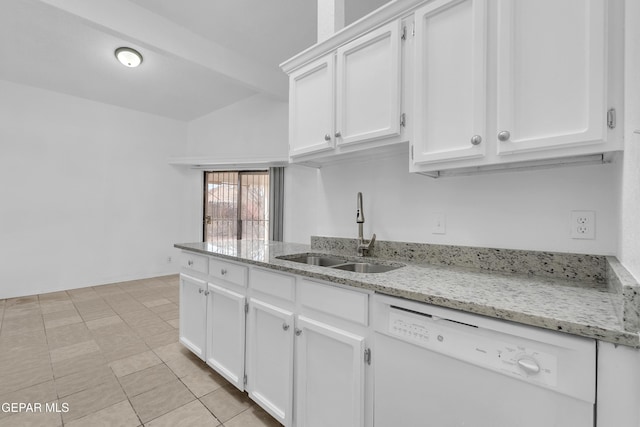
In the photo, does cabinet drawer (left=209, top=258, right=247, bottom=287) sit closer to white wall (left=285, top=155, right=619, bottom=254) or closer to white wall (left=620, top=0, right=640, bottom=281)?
white wall (left=285, top=155, right=619, bottom=254)

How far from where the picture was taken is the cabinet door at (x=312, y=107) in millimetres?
1793

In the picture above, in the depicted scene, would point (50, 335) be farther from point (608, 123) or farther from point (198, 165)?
point (608, 123)

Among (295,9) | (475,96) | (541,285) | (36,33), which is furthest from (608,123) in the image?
(36,33)

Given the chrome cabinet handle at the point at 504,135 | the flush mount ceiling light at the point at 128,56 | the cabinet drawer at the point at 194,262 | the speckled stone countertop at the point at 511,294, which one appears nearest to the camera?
the speckled stone countertop at the point at 511,294

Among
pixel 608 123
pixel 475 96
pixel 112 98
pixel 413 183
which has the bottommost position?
pixel 413 183

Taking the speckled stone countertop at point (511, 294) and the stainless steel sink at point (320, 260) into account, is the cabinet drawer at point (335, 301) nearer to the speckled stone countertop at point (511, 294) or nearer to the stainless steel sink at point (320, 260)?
the speckled stone countertop at point (511, 294)

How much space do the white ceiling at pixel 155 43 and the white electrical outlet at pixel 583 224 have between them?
2.28 metres

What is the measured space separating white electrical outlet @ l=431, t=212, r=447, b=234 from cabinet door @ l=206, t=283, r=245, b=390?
118cm

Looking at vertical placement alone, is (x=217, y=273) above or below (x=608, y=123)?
below

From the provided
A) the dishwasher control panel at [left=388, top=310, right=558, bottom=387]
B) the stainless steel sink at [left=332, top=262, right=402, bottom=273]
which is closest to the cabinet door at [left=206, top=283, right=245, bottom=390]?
the stainless steel sink at [left=332, top=262, right=402, bottom=273]

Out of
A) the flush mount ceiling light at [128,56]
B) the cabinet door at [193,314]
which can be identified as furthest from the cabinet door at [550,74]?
the flush mount ceiling light at [128,56]

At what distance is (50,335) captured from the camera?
107 inches

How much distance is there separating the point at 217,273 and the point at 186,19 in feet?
8.41

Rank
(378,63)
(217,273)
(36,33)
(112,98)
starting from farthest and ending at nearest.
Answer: (112,98)
(36,33)
(217,273)
(378,63)
